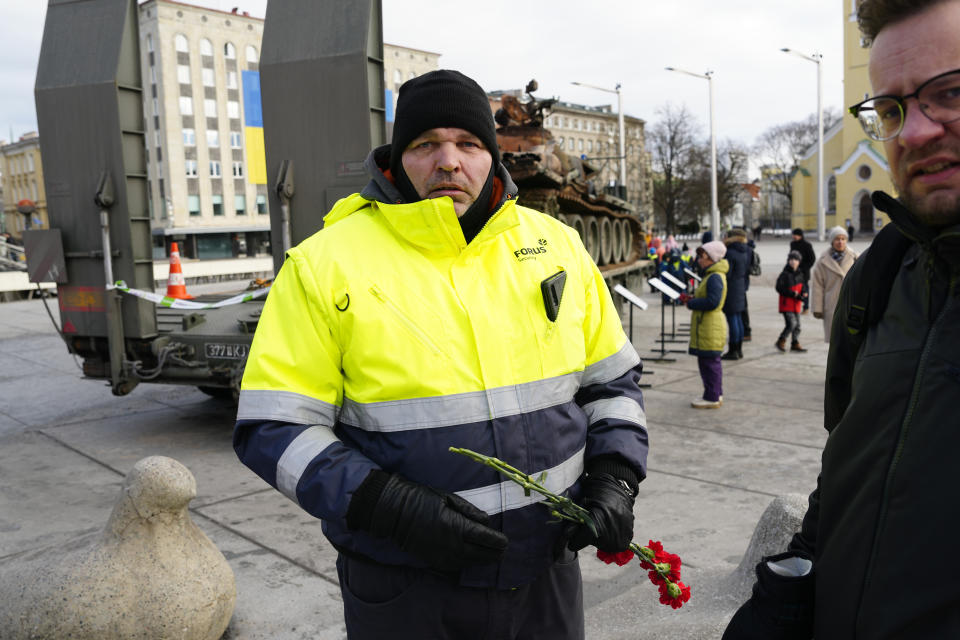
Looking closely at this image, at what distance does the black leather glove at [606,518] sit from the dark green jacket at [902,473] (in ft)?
1.70

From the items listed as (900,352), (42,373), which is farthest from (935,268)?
(42,373)

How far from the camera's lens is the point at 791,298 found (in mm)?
10234

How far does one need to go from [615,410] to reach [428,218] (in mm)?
703

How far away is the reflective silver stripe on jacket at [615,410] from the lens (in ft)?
6.99

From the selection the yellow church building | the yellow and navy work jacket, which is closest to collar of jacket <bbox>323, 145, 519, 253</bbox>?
the yellow and navy work jacket

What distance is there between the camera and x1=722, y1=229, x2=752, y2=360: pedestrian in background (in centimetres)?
985

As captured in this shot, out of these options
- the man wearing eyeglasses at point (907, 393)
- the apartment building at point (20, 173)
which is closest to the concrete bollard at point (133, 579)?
the man wearing eyeglasses at point (907, 393)

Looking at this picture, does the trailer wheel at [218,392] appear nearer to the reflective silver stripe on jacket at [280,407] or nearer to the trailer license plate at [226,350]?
the trailer license plate at [226,350]

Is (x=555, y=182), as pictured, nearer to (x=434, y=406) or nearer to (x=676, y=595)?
(x=676, y=595)

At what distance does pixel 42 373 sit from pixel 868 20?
11056 mm

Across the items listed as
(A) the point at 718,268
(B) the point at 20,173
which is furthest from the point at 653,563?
(B) the point at 20,173

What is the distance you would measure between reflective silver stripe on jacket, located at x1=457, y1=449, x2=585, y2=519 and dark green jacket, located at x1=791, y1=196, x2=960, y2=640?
645 millimetres

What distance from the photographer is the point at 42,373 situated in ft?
34.2

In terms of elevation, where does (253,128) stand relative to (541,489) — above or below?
above
